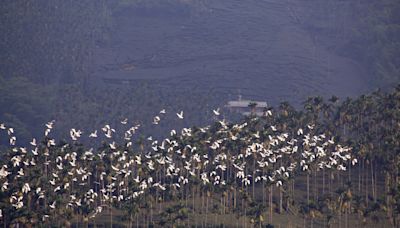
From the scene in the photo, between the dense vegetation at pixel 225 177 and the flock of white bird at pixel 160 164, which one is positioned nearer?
the dense vegetation at pixel 225 177

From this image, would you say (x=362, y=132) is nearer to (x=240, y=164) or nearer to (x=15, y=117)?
(x=240, y=164)

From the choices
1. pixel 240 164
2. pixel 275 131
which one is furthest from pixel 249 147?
pixel 275 131

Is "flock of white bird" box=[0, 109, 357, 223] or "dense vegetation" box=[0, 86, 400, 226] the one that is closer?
"dense vegetation" box=[0, 86, 400, 226]

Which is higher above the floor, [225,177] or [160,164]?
[160,164]

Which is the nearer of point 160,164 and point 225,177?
point 160,164
